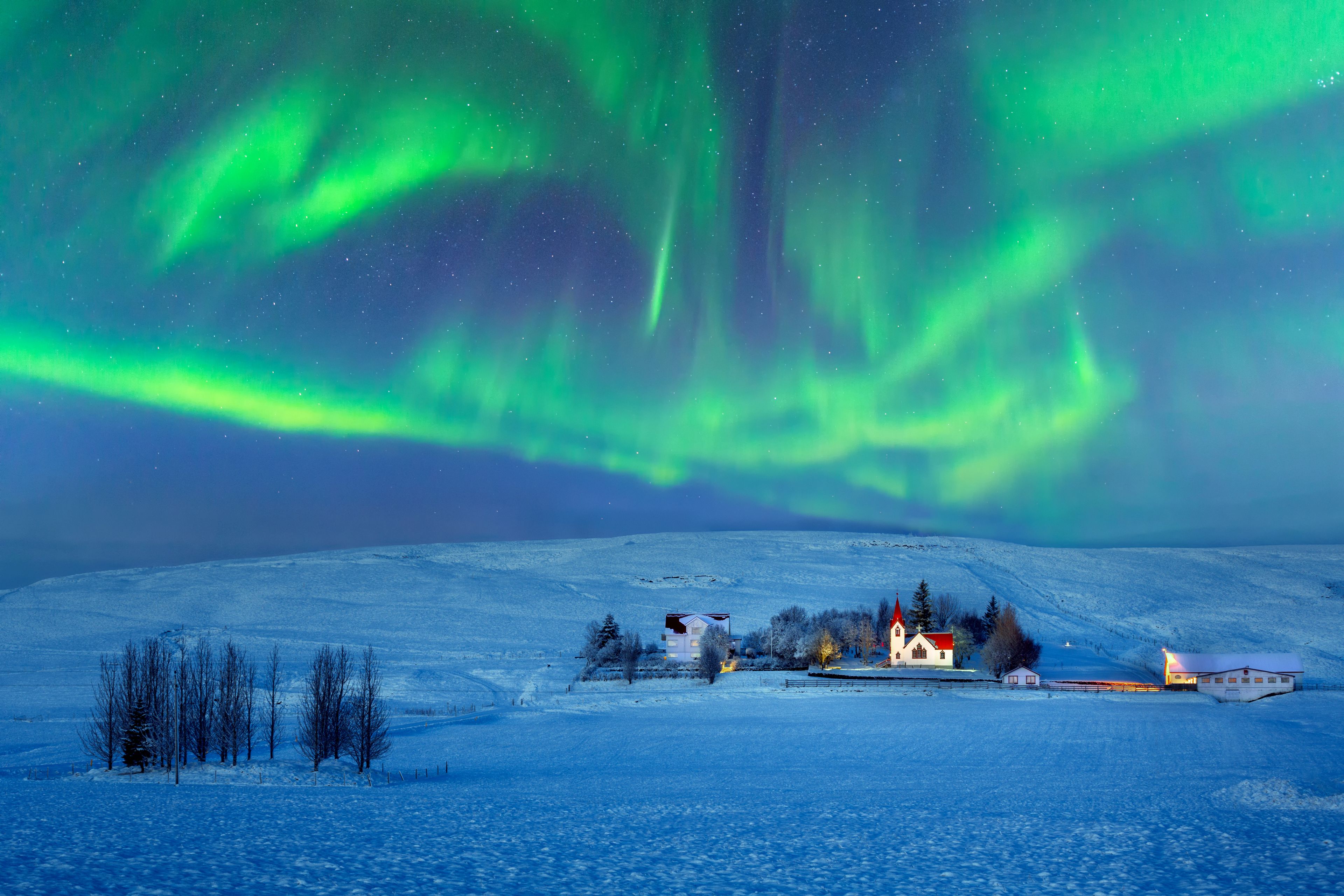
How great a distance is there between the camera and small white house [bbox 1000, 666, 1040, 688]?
2852 inches

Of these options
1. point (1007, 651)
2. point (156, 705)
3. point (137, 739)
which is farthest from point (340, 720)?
point (1007, 651)

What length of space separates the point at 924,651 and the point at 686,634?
76.3 ft

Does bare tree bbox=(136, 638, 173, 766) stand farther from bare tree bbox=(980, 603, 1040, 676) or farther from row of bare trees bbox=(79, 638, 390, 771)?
bare tree bbox=(980, 603, 1040, 676)

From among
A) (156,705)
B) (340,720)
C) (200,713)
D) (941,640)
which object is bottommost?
(941,640)

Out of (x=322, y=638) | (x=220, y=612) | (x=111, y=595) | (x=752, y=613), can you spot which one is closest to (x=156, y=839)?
(x=322, y=638)

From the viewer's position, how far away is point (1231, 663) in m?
74.8

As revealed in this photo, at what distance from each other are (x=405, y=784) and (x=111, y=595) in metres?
121

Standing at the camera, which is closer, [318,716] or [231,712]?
[318,716]

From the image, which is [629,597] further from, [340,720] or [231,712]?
[340,720]

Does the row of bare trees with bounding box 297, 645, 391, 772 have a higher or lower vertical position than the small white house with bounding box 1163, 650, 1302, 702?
higher

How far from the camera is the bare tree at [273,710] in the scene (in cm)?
4519

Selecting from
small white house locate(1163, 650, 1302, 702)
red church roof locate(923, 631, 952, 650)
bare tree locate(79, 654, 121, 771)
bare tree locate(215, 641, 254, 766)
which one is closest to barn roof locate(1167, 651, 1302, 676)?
small white house locate(1163, 650, 1302, 702)

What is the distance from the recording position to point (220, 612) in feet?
388

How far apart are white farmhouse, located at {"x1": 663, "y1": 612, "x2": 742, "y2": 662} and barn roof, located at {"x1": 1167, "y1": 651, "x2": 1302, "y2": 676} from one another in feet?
129
